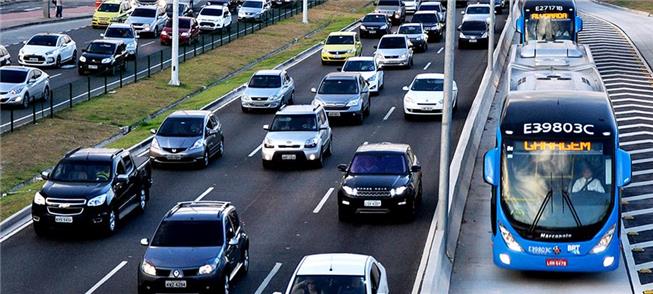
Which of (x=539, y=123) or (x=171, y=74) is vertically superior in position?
(x=539, y=123)

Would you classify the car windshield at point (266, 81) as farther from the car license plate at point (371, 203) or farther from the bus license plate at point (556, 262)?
the bus license plate at point (556, 262)

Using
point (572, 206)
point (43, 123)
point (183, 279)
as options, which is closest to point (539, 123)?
point (572, 206)

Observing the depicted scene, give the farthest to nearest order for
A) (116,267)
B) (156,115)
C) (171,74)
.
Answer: (171,74)
(156,115)
(116,267)

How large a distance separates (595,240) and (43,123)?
1100 inches

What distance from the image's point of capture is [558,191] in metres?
27.4

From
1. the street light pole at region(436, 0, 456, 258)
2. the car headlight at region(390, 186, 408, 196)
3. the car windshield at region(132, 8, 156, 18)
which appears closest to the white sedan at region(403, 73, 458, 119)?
the car headlight at region(390, 186, 408, 196)

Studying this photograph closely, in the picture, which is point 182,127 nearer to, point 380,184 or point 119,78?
point 380,184

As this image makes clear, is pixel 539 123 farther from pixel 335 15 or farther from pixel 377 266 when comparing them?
pixel 335 15

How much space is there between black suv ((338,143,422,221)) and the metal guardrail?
1787 centimetres

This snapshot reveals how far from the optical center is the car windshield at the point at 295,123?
4169cm

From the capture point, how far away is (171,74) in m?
64.0

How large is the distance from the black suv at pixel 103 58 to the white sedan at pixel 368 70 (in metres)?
12.4

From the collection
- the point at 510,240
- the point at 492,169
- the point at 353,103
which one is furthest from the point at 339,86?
the point at 510,240

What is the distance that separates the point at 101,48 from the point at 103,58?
0.96m
